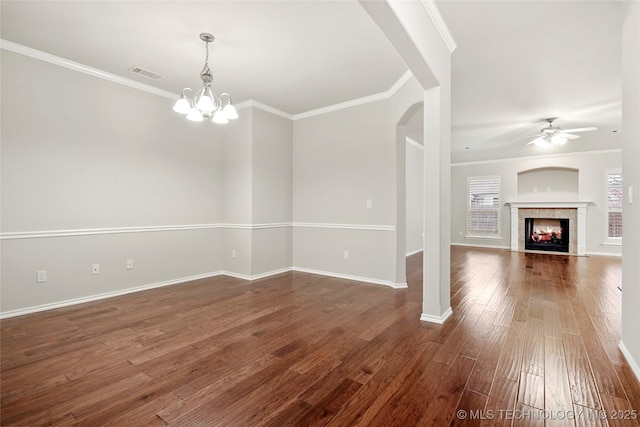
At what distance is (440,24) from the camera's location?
264 cm

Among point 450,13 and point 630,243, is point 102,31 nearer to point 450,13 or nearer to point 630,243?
point 450,13

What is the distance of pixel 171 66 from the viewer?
348 cm

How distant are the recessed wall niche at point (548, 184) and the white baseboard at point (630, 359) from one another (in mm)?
7234

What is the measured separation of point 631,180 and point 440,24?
1.91 metres

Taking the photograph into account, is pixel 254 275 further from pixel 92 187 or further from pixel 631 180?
pixel 631 180

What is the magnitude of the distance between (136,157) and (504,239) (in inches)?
362

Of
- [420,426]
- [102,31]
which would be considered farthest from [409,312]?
[102,31]

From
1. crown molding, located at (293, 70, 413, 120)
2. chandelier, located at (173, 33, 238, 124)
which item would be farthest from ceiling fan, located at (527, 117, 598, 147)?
chandelier, located at (173, 33, 238, 124)

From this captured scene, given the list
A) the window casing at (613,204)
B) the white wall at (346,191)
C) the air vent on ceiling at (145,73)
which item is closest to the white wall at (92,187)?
the air vent on ceiling at (145,73)

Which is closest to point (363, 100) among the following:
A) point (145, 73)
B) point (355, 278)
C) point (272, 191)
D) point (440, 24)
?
point (440, 24)

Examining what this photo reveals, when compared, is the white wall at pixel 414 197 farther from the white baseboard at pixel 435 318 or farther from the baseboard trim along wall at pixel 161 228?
the white baseboard at pixel 435 318

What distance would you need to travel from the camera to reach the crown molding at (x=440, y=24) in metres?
2.40

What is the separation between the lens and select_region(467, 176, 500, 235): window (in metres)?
8.72

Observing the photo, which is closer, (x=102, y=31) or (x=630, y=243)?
(x=630, y=243)
